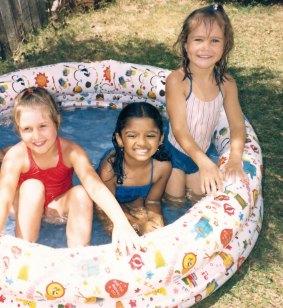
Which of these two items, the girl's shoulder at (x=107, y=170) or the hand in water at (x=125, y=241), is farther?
the girl's shoulder at (x=107, y=170)

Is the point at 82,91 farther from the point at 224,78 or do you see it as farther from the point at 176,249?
the point at 176,249

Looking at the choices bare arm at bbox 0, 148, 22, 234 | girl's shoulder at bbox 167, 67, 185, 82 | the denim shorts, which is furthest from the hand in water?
girl's shoulder at bbox 167, 67, 185, 82

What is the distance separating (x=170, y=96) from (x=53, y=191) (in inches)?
42.3

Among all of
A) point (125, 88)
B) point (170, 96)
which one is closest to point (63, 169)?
point (170, 96)

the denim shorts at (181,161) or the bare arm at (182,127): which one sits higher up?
the bare arm at (182,127)

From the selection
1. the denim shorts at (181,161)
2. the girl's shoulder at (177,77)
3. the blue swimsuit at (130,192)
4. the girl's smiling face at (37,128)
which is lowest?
the blue swimsuit at (130,192)

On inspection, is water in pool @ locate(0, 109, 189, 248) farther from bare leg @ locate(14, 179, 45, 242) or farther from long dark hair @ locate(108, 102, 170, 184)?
bare leg @ locate(14, 179, 45, 242)

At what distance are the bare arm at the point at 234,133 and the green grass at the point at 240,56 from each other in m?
0.68

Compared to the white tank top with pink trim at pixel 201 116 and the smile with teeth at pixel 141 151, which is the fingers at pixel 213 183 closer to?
the smile with teeth at pixel 141 151

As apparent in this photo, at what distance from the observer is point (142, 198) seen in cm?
366

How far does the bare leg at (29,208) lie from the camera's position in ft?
9.93

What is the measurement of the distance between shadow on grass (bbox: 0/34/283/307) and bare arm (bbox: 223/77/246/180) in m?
0.68

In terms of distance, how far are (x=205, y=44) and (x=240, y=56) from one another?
10.0ft

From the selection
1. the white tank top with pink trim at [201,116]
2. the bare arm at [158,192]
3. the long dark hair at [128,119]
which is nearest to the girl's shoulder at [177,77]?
the white tank top with pink trim at [201,116]
